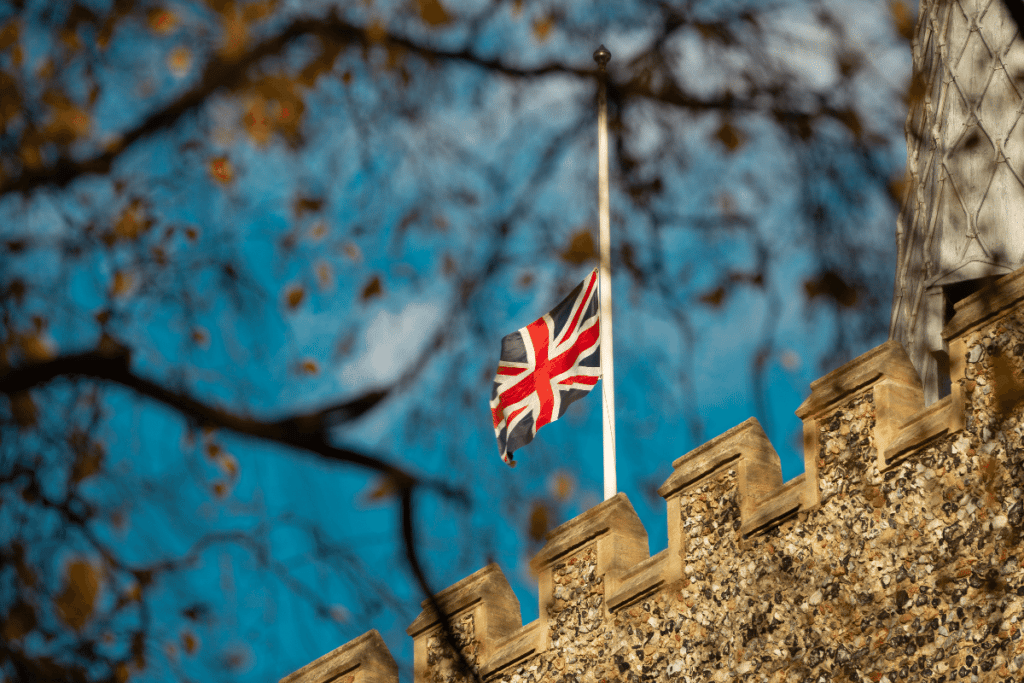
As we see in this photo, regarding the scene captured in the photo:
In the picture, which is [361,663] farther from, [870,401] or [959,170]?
[959,170]

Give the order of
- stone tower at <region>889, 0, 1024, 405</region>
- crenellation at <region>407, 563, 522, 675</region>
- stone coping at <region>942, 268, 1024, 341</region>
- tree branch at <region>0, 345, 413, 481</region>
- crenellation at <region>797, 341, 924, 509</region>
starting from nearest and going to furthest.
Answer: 1. tree branch at <region>0, 345, 413, 481</region>
2. stone coping at <region>942, 268, 1024, 341</region>
3. crenellation at <region>797, 341, 924, 509</region>
4. crenellation at <region>407, 563, 522, 675</region>
5. stone tower at <region>889, 0, 1024, 405</region>

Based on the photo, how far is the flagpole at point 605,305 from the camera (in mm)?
13755

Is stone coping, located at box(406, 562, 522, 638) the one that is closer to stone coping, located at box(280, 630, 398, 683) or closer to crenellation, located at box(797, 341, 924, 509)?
stone coping, located at box(280, 630, 398, 683)

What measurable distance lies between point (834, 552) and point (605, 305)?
5.00 metres

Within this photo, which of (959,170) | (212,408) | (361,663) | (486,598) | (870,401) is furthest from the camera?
(959,170)

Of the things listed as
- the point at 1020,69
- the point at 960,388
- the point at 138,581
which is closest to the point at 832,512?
the point at 960,388

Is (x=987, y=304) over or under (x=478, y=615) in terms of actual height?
under

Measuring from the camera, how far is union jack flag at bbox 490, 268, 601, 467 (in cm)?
1497

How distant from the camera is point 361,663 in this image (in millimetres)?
13289

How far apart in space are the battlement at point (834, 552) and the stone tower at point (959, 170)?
3.97 metres

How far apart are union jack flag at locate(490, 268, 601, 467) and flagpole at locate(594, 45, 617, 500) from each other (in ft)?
0.65

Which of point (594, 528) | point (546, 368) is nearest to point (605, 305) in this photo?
point (546, 368)

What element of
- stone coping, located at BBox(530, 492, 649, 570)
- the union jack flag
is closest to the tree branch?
stone coping, located at BBox(530, 492, 649, 570)

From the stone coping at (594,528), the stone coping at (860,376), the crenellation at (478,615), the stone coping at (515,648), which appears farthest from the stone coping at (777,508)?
the crenellation at (478,615)
